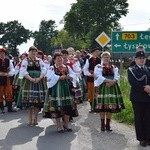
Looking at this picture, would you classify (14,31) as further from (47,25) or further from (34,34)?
(47,25)

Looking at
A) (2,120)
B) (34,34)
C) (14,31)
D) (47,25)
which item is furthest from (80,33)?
(2,120)

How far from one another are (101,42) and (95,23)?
57.8m

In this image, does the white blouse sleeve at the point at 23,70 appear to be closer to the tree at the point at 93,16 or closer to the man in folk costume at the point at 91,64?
the man in folk costume at the point at 91,64

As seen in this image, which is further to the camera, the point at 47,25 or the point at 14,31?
the point at 47,25

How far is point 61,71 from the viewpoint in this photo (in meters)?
10.3

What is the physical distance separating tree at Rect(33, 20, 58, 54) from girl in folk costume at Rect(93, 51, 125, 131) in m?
94.2

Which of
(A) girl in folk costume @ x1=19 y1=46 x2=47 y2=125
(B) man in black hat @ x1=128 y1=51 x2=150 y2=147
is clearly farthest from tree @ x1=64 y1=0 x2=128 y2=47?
(B) man in black hat @ x1=128 y1=51 x2=150 y2=147

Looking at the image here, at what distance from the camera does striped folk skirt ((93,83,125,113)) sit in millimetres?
10414

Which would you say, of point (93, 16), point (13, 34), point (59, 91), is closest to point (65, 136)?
Answer: point (59, 91)

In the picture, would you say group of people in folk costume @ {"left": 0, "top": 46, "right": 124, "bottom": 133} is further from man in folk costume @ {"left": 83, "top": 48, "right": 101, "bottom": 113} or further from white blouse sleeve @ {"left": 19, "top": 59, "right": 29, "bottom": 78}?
man in folk costume @ {"left": 83, "top": 48, "right": 101, "bottom": 113}

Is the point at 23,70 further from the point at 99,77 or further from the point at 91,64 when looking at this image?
the point at 91,64

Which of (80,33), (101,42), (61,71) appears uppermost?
(80,33)

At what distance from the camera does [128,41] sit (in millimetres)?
14734

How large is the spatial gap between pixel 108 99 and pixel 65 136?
4.18ft
